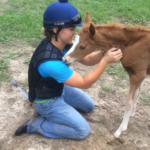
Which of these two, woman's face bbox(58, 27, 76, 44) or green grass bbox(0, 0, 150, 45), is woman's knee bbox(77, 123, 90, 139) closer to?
woman's face bbox(58, 27, 76, 44)

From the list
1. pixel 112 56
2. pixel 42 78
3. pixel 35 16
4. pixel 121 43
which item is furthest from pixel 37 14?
pixel 112 56

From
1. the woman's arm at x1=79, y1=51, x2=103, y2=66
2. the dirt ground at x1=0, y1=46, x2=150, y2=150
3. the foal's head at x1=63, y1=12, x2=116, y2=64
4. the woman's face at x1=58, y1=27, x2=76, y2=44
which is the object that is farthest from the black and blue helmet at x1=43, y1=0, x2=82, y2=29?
the dirt ground at x1=0, y1=46, x2=150, y2=150

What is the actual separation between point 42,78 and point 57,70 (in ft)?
1.03

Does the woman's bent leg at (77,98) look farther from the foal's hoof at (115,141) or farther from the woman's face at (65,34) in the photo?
the woman's face at (65,34)

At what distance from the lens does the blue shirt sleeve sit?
7.79 feet

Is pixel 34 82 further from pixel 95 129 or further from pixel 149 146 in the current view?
pixel 149 146

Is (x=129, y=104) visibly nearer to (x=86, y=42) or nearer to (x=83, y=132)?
(x=83, y=132)

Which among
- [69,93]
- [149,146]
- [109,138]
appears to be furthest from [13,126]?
[149,146]

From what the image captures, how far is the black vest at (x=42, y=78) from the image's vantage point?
243 cm

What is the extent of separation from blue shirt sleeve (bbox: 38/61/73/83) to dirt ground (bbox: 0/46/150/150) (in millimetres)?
889

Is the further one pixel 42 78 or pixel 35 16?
pixel 35 16

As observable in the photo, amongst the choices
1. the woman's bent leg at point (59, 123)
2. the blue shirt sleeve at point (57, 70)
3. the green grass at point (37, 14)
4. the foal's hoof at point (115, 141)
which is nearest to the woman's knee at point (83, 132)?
the woman's bent leg at point (59, 123)

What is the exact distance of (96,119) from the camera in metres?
3.11

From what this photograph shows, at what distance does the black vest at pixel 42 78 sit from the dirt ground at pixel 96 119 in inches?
19.5
